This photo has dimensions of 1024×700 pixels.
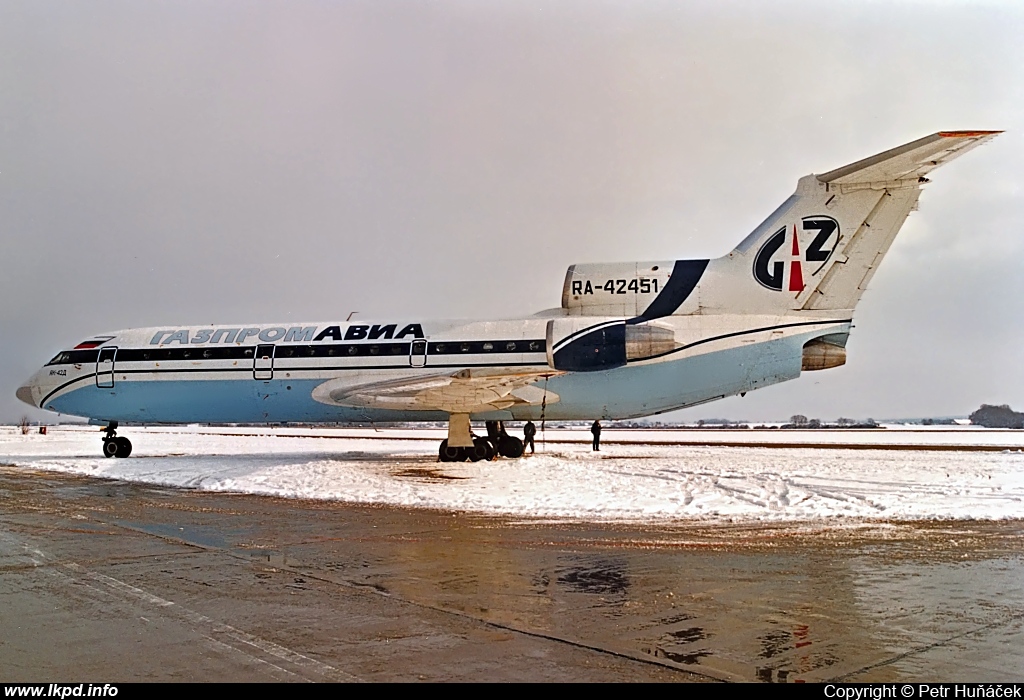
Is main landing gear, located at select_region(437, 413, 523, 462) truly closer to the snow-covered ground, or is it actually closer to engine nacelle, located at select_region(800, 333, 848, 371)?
the snow-covered ground

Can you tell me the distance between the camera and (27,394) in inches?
984

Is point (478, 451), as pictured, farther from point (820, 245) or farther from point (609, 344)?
point (820, 245)

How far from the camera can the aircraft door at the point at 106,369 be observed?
23.5 metres

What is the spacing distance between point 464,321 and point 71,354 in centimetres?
1257

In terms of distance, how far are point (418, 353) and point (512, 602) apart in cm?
1522

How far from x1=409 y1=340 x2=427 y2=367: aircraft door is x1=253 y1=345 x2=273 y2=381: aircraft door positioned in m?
4.20

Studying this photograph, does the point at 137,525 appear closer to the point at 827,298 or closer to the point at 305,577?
the point at 305,577

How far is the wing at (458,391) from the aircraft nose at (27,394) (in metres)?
11.0

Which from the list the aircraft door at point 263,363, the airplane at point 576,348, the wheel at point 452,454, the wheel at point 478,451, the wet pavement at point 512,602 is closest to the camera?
the wet pavement at point 512,602

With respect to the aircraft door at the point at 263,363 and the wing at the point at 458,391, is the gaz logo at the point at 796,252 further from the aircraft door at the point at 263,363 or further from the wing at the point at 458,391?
the aircraft door at the point at 263,363

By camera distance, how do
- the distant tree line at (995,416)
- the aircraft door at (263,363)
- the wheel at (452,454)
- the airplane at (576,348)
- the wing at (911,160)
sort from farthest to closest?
the distant tree line at (995,416) → the aircraft door at (263,363) → the wheel at (452,454) → the airplane at (576,348) → the wing at (911,160)

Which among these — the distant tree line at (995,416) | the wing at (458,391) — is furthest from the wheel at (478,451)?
the distant tree line at (995,416)

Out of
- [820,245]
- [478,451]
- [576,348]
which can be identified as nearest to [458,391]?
[478,451]
